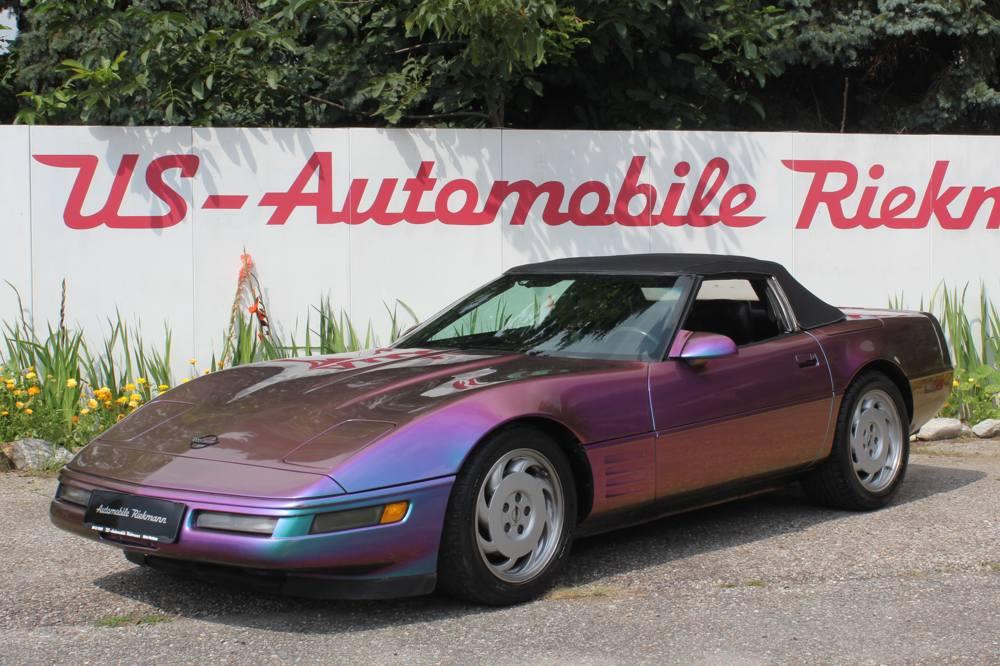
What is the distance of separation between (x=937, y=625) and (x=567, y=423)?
1526 mm

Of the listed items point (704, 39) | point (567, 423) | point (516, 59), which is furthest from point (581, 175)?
point (567, 423)

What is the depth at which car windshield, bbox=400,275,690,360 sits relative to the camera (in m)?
5.67

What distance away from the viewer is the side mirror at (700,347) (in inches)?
216

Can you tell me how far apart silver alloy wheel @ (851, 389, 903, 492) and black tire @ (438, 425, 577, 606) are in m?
2.17

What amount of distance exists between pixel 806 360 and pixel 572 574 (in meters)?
1.70

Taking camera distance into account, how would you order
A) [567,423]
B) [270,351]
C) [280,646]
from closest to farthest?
1. [280,646]
2. [567,423]
3. [270,351]

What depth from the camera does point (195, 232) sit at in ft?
29.3

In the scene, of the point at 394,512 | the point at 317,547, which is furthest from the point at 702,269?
the point at 317,547

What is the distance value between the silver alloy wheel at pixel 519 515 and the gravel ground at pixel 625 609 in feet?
0.55

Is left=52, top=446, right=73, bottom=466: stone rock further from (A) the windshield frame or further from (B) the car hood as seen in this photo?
(A) the windshield frame

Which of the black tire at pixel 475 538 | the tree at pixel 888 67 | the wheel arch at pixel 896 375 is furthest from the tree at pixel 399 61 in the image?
the black tire at pixel 475 538

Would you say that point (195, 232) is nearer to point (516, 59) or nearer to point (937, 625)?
point (516, 59)

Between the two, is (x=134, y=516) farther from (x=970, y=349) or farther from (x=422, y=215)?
(x=970, y=349)

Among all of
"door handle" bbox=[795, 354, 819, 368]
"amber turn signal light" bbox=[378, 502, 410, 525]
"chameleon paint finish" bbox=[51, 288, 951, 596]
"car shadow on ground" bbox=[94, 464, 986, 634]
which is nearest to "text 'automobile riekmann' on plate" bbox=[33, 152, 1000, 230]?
"car shadow on ground" bbox=[94, 464, 986, 634]
